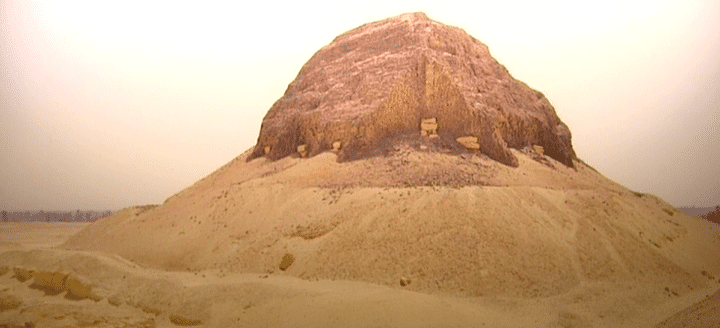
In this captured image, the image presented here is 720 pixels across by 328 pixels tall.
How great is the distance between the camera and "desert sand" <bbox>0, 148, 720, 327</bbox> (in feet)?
21.0

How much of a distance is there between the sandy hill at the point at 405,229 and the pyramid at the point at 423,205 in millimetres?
52

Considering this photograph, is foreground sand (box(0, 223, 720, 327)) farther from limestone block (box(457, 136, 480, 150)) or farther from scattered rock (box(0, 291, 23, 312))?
limestone block (box(457, 136, 480, 150))

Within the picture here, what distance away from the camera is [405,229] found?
8.64 meters

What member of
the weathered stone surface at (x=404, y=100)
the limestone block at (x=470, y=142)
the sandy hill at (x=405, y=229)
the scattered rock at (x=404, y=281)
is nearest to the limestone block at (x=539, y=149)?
the weathered stone surface at (x=404, y=100)

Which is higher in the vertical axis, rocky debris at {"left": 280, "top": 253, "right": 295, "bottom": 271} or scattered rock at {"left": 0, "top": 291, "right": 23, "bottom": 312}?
rocky debris at {"left": 280, "top": 253, "right": 295, "bottom": 271}

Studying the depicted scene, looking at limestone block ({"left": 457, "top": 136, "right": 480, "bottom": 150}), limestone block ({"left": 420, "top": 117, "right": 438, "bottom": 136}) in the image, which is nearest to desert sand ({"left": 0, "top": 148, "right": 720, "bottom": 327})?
limestone block ({"left": 457, "top": 136, "right": 480, "bottom": 150})

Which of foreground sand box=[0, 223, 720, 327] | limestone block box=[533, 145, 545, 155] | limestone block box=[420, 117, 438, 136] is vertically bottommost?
foreground sand box=[0, 223, 720, 327]

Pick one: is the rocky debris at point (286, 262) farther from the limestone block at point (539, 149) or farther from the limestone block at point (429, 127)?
the limestone block at point (539, 149)

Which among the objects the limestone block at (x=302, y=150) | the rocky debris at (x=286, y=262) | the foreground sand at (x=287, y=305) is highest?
the limestone block at (x=302, y=150)

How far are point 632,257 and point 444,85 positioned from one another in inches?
292

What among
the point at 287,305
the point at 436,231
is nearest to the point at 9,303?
the point at 287,305

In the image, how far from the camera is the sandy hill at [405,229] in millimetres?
6809

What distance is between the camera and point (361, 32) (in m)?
16.9

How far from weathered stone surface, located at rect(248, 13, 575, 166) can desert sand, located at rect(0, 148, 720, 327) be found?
1247 mm
